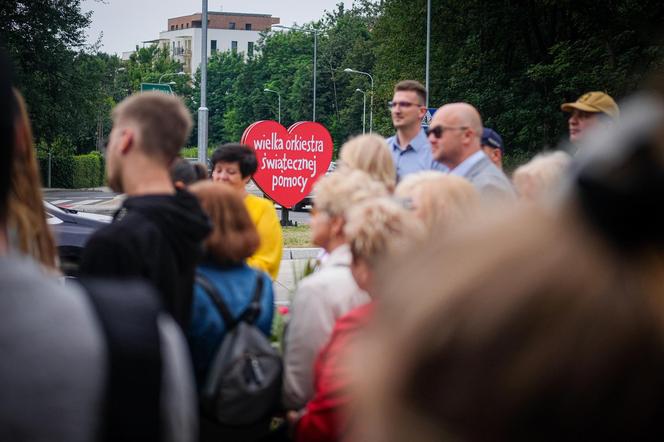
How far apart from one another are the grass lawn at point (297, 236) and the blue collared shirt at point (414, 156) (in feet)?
38.5

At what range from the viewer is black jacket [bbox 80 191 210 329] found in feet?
10.1

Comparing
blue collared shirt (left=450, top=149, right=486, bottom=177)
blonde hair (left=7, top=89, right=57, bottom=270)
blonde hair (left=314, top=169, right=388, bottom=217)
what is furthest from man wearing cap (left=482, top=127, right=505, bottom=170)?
blonde hair (left=7, top=89, right=57, bottom=270)

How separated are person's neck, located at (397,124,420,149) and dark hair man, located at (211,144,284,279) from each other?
1.03 m

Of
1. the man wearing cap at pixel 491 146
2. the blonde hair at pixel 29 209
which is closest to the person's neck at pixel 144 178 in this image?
the blonde hair at pixel 29 209

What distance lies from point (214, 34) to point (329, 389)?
161 metres

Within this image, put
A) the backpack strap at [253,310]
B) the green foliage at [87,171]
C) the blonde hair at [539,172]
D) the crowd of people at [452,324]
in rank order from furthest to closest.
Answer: the green foliage at [87,171], the blonde hair at [539,172], the backpack strap at [253,310], the crowd of people at [452,324]

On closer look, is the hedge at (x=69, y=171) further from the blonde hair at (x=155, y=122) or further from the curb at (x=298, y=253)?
the blonde hair at (x=155, y=122)

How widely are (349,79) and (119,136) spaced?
83170mm

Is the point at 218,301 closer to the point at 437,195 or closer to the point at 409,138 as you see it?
the point at 437,195

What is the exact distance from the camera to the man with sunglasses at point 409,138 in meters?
6.47

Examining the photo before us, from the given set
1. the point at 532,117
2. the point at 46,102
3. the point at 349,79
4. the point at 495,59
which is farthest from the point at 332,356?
the point at 349,79

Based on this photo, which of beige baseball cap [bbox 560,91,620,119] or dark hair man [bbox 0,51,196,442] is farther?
beige baseball cap [bbox 560,91,620,119]

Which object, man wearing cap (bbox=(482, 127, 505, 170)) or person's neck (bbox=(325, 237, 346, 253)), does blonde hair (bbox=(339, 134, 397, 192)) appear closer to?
person's neck (bbox=(325, 237, 346, 253))

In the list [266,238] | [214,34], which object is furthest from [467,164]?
[214,34]
